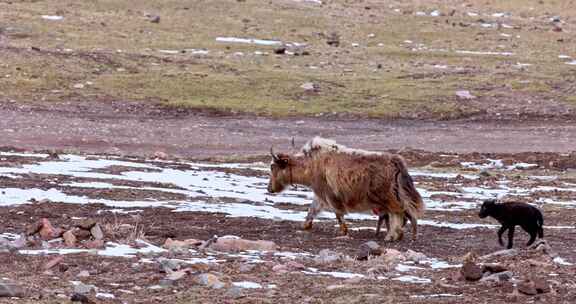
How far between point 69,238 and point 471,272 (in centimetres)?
439

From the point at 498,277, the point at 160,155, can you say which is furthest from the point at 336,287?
the point at 160,155

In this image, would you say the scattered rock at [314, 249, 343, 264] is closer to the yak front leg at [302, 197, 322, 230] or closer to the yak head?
the yak front leg at [302, 197, 322, 230]

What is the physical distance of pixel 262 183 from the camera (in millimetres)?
20953

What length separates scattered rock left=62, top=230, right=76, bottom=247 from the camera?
13172mm

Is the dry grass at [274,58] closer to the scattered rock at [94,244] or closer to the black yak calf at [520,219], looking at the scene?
the black yak calf at [520,219]

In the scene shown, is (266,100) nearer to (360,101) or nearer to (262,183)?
(360,101)

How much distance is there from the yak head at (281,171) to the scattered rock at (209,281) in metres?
5.53

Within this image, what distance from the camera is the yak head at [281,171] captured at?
16.8 meters

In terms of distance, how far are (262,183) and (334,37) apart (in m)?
23.2

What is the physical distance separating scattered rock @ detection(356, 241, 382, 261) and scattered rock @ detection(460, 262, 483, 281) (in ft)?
5.49

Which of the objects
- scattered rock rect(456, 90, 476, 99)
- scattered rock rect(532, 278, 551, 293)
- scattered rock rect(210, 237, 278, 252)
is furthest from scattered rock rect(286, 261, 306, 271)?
scattered rock rect(456, 90, 476, 99)

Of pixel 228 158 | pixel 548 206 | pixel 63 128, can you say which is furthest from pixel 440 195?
pixel 63 128

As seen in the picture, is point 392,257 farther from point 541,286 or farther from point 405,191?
point 405,191

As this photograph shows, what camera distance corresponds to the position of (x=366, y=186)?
15.7m
